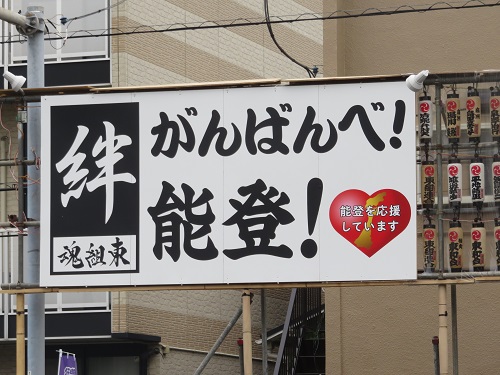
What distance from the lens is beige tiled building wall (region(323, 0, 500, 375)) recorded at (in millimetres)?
18844

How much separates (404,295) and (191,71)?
28.1ft

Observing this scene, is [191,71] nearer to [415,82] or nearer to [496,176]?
[415,82]

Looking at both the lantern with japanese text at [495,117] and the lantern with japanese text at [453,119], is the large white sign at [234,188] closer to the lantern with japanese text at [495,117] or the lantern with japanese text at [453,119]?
the lantern with japanese text at [453,119]

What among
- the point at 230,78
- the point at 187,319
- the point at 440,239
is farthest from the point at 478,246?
the point at 230,78

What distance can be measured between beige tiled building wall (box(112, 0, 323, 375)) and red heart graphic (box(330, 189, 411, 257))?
8438 mm

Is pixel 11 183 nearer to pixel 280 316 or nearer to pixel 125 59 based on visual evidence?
pixel 125 59

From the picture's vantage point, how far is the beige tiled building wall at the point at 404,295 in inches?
742

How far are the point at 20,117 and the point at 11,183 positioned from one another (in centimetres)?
782

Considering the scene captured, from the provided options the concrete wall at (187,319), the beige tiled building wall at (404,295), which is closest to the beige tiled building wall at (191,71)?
the concrete wall at (187,319)

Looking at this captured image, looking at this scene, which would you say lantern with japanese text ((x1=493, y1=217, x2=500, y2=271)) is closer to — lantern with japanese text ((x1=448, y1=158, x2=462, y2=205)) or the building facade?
the building facade

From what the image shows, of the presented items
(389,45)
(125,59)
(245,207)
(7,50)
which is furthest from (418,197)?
(7,50)

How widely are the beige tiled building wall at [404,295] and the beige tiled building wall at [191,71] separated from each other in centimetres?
517

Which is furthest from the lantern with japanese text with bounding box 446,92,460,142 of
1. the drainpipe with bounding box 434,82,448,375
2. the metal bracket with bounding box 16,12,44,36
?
the metal bracket with bounding box 16,12,44,36

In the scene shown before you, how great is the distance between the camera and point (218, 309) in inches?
1015
